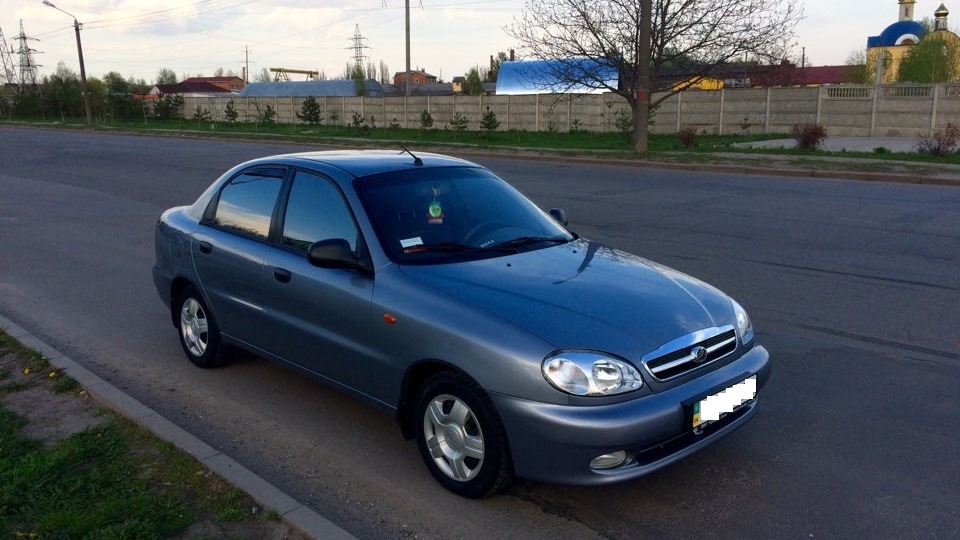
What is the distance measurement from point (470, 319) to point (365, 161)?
1.71 metres

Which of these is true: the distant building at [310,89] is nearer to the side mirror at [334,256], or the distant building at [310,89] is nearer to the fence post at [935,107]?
the fence post at [935,107]

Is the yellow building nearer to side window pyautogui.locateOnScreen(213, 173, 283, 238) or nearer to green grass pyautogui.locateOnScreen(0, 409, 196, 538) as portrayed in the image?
side window pyautogui.locateOnScreen(213, 173, 283, 238)

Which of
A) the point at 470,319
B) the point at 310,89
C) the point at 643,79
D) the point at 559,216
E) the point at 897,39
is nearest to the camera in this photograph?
the point at 470,319

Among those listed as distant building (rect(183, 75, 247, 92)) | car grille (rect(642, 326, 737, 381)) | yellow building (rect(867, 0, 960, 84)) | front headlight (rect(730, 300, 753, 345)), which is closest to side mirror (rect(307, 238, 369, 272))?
car grille (rect(642, 326, 737, 381))

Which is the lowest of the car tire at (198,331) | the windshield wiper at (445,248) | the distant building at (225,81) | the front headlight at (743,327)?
the car tire at (198,331)

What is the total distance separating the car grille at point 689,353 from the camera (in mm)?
3568

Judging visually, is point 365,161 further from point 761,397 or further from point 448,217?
point 761,397

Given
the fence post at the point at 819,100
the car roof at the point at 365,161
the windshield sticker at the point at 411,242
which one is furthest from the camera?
the fence post at the point at 819,100

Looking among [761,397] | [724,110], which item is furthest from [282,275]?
[724,110]

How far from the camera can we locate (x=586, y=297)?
389 centimetres

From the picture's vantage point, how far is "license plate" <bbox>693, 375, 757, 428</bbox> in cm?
366

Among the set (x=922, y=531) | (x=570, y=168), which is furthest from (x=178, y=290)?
(x=570, y=168)

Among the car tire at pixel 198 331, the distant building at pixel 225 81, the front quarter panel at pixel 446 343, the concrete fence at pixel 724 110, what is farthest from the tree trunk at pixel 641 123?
the distant building at pixel 225 81

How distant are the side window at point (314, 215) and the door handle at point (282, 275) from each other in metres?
0.16
